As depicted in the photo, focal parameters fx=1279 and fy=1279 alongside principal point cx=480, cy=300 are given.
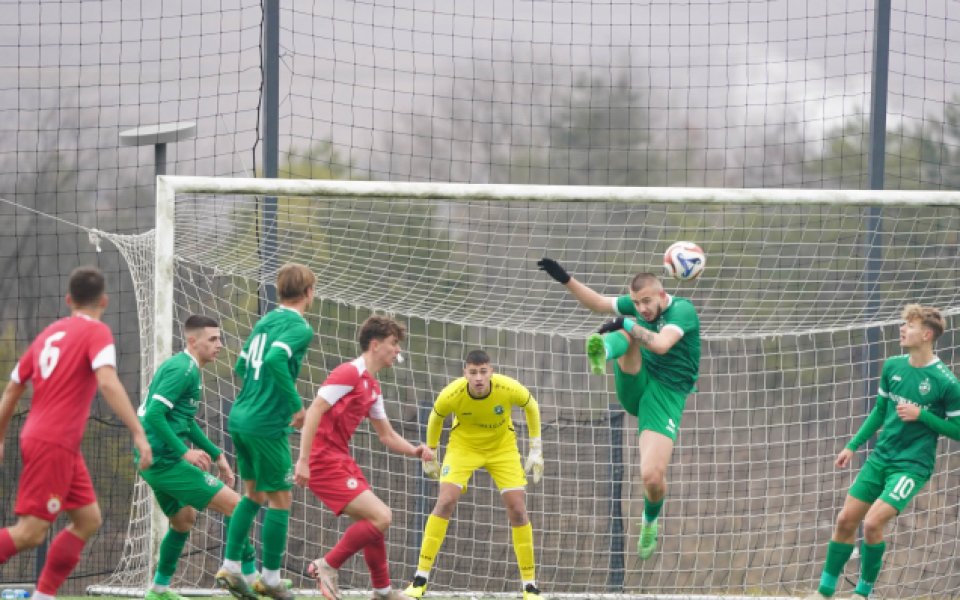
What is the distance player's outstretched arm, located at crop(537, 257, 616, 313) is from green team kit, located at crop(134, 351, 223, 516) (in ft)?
7.15

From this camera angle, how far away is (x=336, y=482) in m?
7.39

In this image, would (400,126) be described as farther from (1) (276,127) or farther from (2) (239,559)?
(2) (239,559)

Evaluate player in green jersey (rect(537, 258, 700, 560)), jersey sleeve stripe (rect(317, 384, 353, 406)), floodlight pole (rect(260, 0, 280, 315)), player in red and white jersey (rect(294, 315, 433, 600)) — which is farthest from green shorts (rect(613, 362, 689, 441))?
floodlight pole (rect(260, 0, 280, 315))

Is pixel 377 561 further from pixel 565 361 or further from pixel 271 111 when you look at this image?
pixel 565 361

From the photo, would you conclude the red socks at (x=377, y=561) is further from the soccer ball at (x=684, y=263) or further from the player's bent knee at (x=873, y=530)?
the player's bent knee at (x=873, y=530)

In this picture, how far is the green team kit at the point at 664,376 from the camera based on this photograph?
8.12 meters

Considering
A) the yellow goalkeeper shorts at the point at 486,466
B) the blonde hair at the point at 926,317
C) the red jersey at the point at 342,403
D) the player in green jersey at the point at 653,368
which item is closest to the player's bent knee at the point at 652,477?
the player in green jersey at the point at 653,368

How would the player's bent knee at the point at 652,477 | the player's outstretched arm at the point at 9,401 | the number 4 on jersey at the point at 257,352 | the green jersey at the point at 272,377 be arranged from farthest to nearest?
1. the player's bent knee at the point at 652,477
2. the number 4 on jersey at the point at 257,352
3. the green jersey at the point at 272,377
4. the player's outstretched arm at the point at 9,401

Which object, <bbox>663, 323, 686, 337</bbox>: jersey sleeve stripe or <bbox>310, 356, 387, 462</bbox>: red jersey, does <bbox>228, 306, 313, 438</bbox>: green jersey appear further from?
<bbox>663, 323, 686, 337</bbox>: jersey sleeve stripe

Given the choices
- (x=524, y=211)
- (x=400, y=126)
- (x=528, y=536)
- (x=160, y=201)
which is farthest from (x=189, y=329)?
(x=400, y=126)

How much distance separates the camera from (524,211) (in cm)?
1866

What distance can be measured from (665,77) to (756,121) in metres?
2.05

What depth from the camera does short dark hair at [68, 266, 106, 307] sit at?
249 inches

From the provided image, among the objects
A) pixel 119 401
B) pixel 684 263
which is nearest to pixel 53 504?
pixel 119 401
